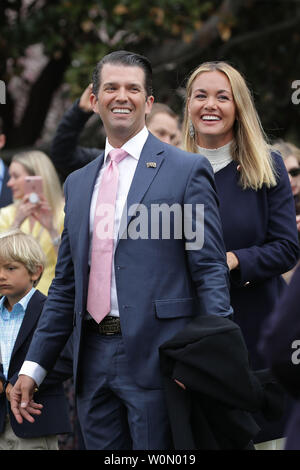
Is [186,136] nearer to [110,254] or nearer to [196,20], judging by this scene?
[110,254]

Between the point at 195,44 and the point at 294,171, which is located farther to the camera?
the point at 195,44

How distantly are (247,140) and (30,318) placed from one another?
1.43 metres

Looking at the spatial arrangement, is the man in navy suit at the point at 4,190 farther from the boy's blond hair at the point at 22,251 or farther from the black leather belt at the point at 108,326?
A: the black leather belt at the point at 108,326

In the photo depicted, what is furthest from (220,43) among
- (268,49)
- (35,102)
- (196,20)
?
(35,102)

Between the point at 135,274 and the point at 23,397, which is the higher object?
the point at 135,274

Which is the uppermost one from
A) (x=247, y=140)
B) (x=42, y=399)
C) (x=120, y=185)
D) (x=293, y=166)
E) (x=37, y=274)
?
(x=247, y=140)

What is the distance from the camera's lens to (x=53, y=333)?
12.9 ft

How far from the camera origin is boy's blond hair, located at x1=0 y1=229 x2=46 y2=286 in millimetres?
4758

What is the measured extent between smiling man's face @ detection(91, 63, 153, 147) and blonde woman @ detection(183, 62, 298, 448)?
21.1 inches

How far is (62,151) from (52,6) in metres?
4.71

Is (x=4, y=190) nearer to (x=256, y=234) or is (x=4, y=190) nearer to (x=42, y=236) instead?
(x=42, y=236)

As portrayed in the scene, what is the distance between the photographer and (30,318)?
4641 millimetres

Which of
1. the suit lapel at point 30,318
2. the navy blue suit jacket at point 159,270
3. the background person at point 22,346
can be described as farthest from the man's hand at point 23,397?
the suit lapel at point 30,318

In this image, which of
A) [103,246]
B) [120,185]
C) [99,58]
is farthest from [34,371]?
[99,58]
